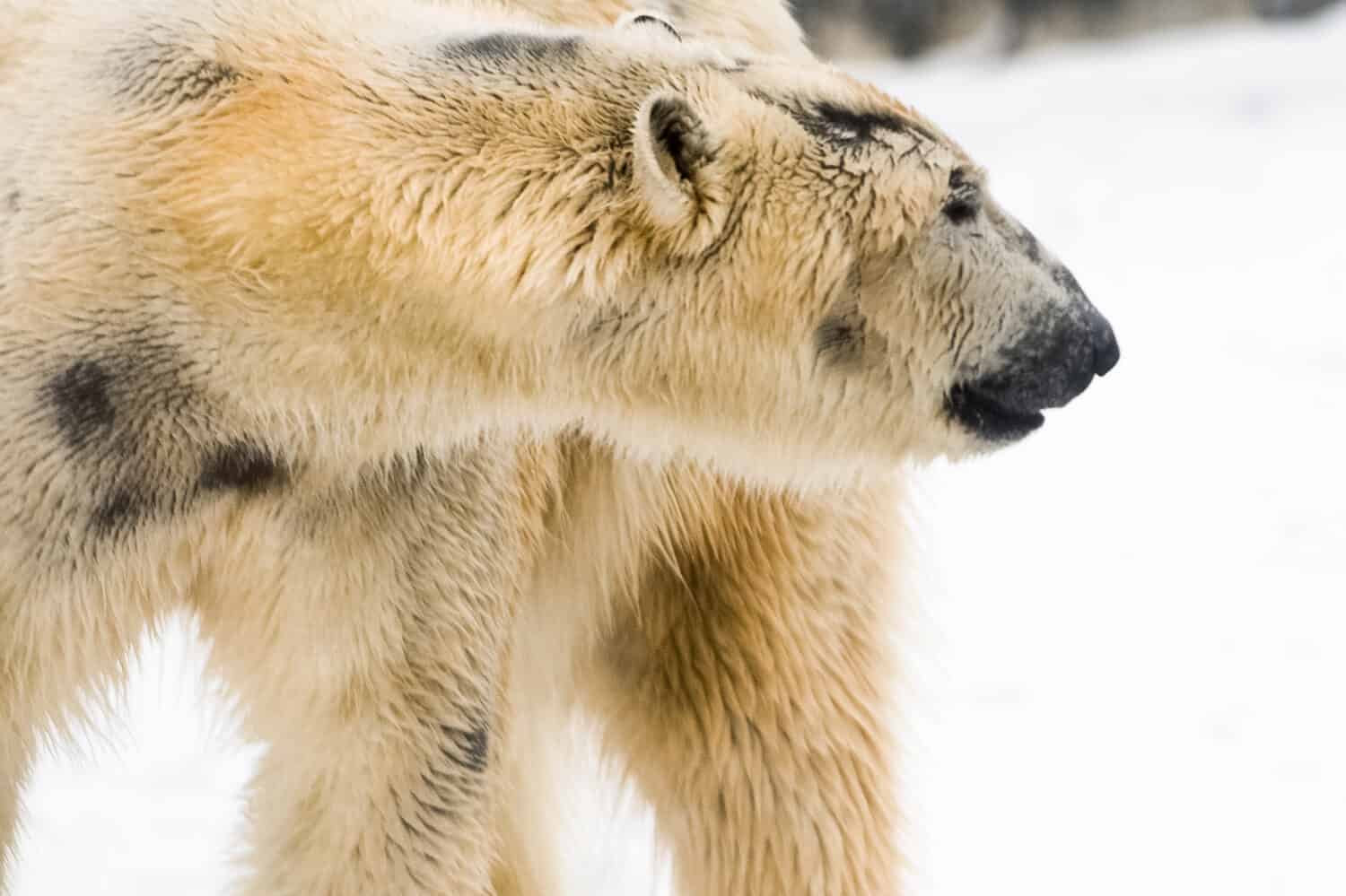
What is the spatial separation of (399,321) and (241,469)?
225 millimetres

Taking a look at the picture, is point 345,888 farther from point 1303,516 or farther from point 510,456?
point 1303,516

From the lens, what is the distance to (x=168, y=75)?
163 centimetres

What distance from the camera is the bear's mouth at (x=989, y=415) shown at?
1676 millimetres

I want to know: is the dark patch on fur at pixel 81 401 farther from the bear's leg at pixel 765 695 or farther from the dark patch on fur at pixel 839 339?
the bear's leg at pixel 765 695

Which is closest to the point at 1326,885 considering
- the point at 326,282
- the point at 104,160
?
the point at 326,282

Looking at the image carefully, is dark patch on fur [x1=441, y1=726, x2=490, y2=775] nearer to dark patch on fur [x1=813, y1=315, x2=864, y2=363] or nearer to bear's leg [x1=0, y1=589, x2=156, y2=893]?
bear's leg [x1=0, y1=589, x2=156, y2=893]

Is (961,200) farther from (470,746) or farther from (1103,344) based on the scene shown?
(470,746)

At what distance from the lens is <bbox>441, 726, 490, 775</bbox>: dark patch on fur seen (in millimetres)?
1869

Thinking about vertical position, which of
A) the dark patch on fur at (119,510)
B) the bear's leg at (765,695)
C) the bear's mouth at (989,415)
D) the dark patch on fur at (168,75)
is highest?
the bear's mouth at (989,415)

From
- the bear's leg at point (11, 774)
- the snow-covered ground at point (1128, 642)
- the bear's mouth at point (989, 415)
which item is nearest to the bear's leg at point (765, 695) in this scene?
the snow-covered ground at point (1128, 642)

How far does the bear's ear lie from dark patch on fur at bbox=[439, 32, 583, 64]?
15 centimetres

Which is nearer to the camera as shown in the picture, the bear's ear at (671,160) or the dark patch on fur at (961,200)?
the bear's ear at (671,160)

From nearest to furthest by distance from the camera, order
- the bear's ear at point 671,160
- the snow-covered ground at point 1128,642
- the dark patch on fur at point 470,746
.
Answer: the bear's ear at point 671,160
the dark patch on fur at point 470,746
the snow-covered ground at point 1128,642

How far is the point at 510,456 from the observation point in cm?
191
